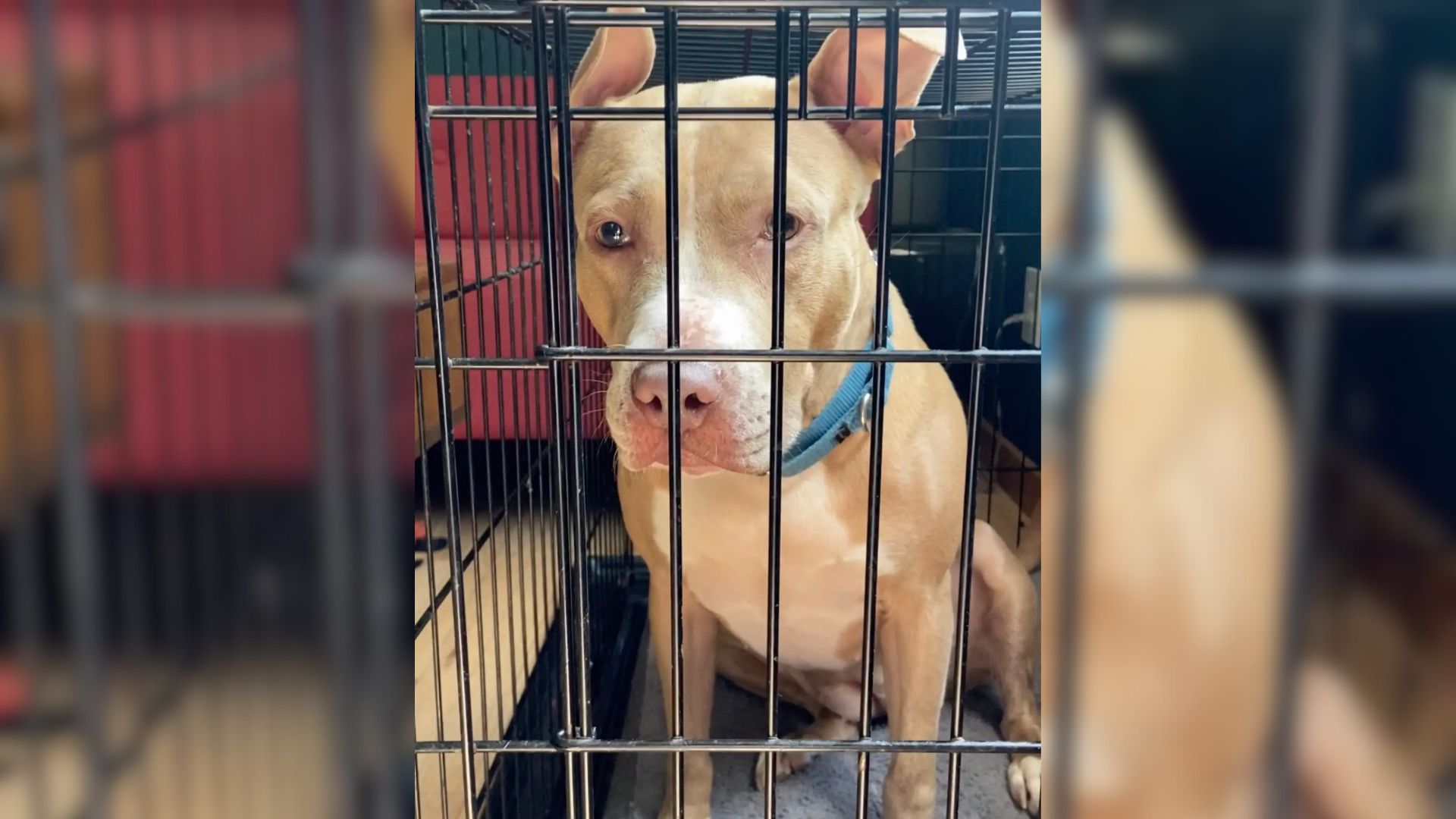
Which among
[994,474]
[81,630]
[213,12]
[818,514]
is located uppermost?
[213,12]

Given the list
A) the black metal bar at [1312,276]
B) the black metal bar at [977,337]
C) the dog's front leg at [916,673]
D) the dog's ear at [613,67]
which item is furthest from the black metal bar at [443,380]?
the dog's front leg at [916,673]

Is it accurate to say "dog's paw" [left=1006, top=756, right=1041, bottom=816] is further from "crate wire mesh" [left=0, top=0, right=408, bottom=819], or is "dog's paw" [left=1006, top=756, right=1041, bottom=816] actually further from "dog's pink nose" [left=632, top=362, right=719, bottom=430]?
"crate wire mesh" [left=0, top=0, right=408, bottom=819]

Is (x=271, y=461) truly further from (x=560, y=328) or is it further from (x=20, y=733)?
(x=560, y=328)

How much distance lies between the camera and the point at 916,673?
4.28 feet

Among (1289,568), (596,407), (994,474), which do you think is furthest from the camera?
(994,474)

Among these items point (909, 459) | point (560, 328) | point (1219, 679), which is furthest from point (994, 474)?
point (1219, 679)

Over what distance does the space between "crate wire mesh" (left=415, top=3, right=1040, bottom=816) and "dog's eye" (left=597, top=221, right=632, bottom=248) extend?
0.11 metres

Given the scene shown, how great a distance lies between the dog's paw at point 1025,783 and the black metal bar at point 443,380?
0.91m

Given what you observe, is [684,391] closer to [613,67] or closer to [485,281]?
[613,67]

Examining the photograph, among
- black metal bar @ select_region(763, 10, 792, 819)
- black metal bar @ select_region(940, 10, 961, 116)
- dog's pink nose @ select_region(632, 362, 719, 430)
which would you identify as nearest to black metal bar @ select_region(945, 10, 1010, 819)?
black metal bar @ select_region(940, 10, 961, 116)

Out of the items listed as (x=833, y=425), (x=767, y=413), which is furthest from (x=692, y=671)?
(x=767, y=413)

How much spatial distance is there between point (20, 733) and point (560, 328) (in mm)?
490

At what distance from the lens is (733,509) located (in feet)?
4.31

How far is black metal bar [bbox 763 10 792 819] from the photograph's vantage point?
0.68 metres
